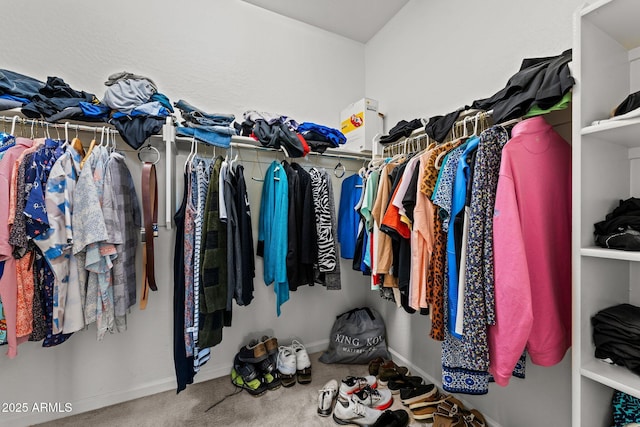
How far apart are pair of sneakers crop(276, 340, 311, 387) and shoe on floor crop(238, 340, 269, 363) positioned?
12 cm

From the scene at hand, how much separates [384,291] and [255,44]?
82.0 inches

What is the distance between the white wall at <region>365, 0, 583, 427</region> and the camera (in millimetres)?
1219

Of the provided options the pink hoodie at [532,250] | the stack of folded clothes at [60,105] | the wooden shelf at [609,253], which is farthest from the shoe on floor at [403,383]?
the stack of folded clothes at [60,105]

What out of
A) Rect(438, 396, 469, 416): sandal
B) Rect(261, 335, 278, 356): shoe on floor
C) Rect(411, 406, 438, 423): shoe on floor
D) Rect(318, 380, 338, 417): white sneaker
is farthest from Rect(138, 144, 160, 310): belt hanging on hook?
Rect(438, 396, 469, 416): sandal

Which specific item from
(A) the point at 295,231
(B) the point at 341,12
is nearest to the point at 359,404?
(A) the point at 295,231

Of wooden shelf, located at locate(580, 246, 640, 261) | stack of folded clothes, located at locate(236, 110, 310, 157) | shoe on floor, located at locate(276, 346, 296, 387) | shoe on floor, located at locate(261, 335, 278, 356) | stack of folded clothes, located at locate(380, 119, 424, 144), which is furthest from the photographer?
shoe on floor, located at locate(261, 335, 278, 356)

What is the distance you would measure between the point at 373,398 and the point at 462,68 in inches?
83.4

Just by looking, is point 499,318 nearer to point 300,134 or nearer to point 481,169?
point 481,169

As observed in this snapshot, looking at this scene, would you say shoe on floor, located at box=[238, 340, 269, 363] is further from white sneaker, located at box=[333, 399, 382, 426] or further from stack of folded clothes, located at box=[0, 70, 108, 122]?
stack of folded clothes, located at box=[0, 70, 108, 122]

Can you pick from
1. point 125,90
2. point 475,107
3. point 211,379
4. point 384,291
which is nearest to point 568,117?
point 475,107

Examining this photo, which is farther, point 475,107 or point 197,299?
point 197,299

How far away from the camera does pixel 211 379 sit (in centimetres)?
189

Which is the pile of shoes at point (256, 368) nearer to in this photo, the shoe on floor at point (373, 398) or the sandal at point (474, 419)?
the shoe on floor at point (373, 398)

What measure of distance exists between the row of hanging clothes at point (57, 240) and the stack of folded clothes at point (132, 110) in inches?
6.6
